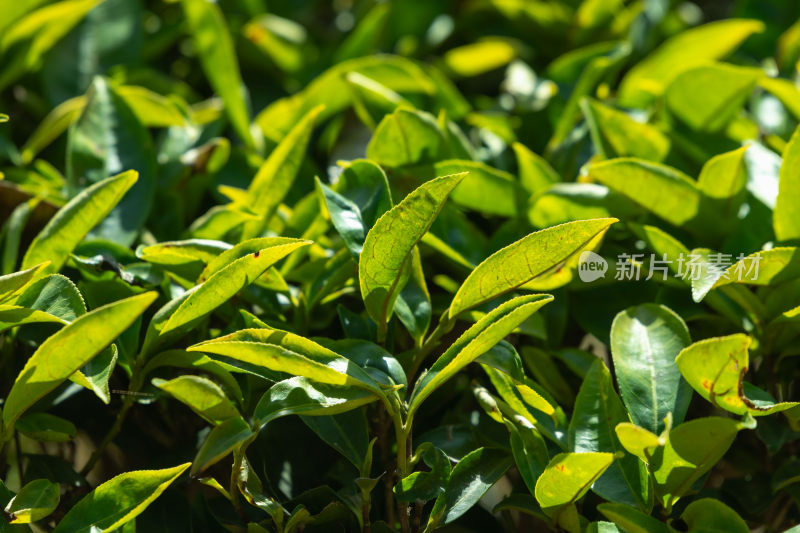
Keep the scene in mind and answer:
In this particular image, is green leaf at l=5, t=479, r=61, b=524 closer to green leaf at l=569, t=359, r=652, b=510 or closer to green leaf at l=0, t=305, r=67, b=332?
green leaf at l=0, t=305, r=67, b=332

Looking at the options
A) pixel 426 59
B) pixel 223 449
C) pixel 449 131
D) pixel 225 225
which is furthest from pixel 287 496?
pixel 426 59

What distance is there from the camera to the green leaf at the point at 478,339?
27.4 inches

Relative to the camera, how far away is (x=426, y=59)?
5.06 feet

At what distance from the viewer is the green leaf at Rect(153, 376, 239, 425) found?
0.67m

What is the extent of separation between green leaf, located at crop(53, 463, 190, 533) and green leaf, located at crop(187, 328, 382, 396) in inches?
4.3

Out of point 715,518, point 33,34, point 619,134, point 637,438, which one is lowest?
point 715,518

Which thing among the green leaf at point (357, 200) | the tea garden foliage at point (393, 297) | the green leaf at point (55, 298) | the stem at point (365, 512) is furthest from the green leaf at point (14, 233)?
the stem at point (365, 512)

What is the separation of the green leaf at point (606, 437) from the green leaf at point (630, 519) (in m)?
0.03

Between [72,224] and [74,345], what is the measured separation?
8.4 inches

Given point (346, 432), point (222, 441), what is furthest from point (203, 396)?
point (346, 432)

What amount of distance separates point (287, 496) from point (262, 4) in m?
0.98

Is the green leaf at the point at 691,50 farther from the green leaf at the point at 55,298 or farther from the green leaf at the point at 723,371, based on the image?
the green leaf at the point at 55,298

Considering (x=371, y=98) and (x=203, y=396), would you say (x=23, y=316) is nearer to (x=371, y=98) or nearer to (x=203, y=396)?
(x=203, y=396)

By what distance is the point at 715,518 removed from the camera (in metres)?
0.74
